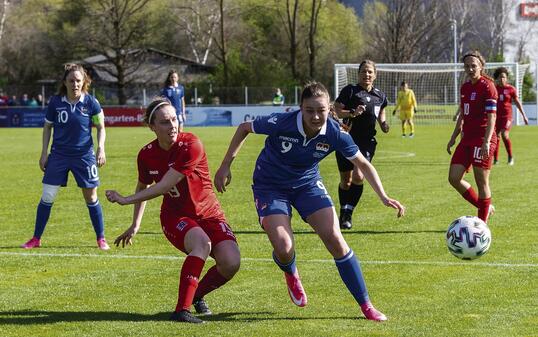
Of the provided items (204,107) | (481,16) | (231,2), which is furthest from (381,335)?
(481,16)

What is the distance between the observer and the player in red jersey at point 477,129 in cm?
1084

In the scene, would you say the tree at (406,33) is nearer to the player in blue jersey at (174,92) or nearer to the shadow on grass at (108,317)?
the player in blue jersey at (174,92)

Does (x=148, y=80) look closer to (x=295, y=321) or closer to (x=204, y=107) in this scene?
(x=204, y=107)

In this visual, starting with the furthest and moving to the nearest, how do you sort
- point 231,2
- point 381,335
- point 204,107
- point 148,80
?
point 231,2 → point 148,80 → point 204,107 → point 381,335

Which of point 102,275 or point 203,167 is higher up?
point 203,167

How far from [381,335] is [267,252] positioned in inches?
144

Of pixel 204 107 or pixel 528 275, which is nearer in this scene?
pixel 528 275

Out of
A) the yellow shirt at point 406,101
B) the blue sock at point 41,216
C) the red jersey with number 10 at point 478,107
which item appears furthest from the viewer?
the yellow shirt at point 406,101

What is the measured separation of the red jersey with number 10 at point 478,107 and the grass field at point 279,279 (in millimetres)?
1171

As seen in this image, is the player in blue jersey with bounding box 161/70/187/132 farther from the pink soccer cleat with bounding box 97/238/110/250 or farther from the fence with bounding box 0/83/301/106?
the fence with bounding box 0/83/301/106

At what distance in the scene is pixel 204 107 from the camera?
46.6m

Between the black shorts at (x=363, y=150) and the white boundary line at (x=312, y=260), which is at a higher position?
the black shorts at (x=363, y=150)

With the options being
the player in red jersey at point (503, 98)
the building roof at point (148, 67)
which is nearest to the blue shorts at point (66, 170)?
the player in red jersey at point (503, 98)

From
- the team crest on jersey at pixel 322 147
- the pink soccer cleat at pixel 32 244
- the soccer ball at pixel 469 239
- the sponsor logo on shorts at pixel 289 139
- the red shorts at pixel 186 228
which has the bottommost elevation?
the pink soccer cleat at pixel 32 244
